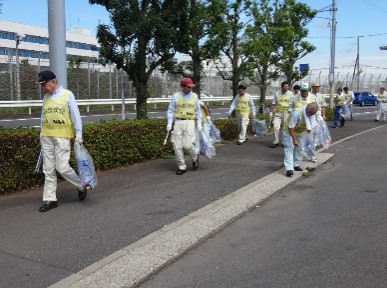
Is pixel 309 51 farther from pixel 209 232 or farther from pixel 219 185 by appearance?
pixel 209 232

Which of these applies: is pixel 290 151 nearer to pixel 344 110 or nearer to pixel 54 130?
pixel 54 130

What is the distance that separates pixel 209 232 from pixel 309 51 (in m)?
16.6

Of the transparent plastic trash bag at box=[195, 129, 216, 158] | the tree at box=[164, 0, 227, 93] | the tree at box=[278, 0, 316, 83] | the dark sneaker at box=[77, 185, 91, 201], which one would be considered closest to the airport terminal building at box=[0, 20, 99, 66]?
the tree at box=[278, 0, 316, 83]

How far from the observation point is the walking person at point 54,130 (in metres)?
6.16

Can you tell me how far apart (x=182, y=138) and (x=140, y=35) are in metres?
3.09

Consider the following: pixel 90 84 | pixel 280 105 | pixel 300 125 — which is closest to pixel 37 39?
pixel 90 84

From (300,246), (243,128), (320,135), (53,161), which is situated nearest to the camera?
(300,246)

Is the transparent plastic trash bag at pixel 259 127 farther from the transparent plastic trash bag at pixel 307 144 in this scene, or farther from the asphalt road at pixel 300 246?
the asphalt road at pixel 300 246

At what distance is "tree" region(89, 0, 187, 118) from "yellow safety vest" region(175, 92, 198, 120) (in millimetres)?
2441

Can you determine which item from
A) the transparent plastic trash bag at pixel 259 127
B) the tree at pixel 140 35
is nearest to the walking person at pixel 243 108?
the transparent plastic trash bag at pixel 259 127

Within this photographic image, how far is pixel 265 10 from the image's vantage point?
16797 mm

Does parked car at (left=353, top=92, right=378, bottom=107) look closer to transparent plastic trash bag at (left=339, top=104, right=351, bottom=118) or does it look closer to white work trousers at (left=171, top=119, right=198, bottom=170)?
transparent plastic trash bag at (left=339, top=104, right=351, bottom=118)

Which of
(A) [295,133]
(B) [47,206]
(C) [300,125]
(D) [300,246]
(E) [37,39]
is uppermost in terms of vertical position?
(E) [37,39]

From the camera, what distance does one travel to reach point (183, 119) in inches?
348
